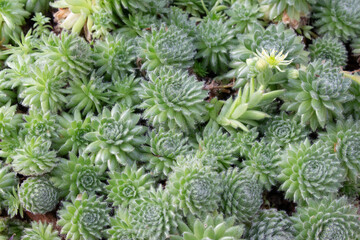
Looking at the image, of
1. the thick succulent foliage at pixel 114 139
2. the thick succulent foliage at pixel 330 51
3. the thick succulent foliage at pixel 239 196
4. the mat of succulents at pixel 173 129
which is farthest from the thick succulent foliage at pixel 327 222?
the thick succulent foliage at pixel 330 51

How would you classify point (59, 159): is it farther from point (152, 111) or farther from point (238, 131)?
point (238, 131)

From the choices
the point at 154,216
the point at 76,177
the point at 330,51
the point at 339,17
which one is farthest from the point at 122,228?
the point at 339,17

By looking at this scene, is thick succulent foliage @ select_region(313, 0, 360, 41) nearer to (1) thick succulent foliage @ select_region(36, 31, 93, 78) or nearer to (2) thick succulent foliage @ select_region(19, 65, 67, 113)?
(1) thick succulent foliage @ select_region(36, 31, 93, 78)

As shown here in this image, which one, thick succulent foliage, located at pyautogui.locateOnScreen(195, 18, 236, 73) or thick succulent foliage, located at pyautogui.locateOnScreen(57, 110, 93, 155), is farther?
thick succulent foliage, located at pyautogui.locateOnScreen(195, 18, 236, 73)

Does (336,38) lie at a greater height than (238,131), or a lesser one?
greater

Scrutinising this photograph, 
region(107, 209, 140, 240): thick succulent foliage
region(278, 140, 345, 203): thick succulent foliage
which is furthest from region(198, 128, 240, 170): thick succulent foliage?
region(107, 209, 140, 240): thick succulent foliage

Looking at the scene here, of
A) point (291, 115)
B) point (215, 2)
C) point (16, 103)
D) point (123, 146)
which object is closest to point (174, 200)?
point (123, 146)
